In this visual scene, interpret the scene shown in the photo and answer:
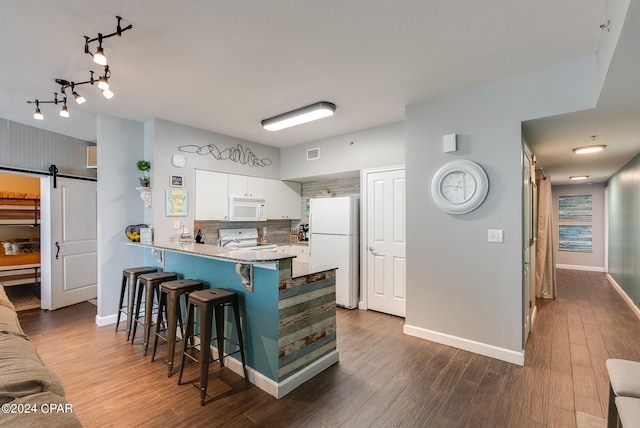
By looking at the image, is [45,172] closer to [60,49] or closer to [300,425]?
[60,49]

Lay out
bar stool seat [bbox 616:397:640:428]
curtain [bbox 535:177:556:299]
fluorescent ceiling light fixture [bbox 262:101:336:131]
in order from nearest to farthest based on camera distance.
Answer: bar stool seat [bbox 616:397:640:428] < fluorescent ceiling light fixture [bbox 262:101:336:131] < curtain [bbox 535:177:556:299]

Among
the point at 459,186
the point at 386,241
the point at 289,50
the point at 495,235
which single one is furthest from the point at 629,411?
the point at 386,241

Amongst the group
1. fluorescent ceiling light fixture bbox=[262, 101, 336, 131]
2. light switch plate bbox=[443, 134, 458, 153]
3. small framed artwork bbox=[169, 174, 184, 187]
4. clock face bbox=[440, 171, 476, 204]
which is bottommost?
clock face bbox=[440, 171, 476, 204]

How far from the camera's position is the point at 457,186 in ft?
9.62

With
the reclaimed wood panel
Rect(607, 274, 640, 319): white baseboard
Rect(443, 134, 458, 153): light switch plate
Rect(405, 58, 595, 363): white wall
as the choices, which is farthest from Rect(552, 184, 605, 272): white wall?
the reclaimed wood panel

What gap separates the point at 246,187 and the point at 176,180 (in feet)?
3.67

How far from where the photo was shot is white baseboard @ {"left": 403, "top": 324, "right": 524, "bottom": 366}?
8.74ft

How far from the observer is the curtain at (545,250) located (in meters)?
4.82

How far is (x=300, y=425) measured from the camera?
1899 mm

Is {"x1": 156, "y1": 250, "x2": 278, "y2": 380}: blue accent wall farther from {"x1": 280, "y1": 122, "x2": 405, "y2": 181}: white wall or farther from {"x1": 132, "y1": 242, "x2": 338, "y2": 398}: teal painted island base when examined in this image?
{"x1": 280, "y1": 122, "x2": 405, "y2": 181}: white wall

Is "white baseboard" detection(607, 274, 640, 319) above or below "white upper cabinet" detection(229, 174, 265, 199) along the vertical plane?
below

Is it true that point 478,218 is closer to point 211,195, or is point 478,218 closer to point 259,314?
point 259,314

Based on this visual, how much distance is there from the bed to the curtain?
820 centimetres

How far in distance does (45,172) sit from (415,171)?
5101 millimetres
